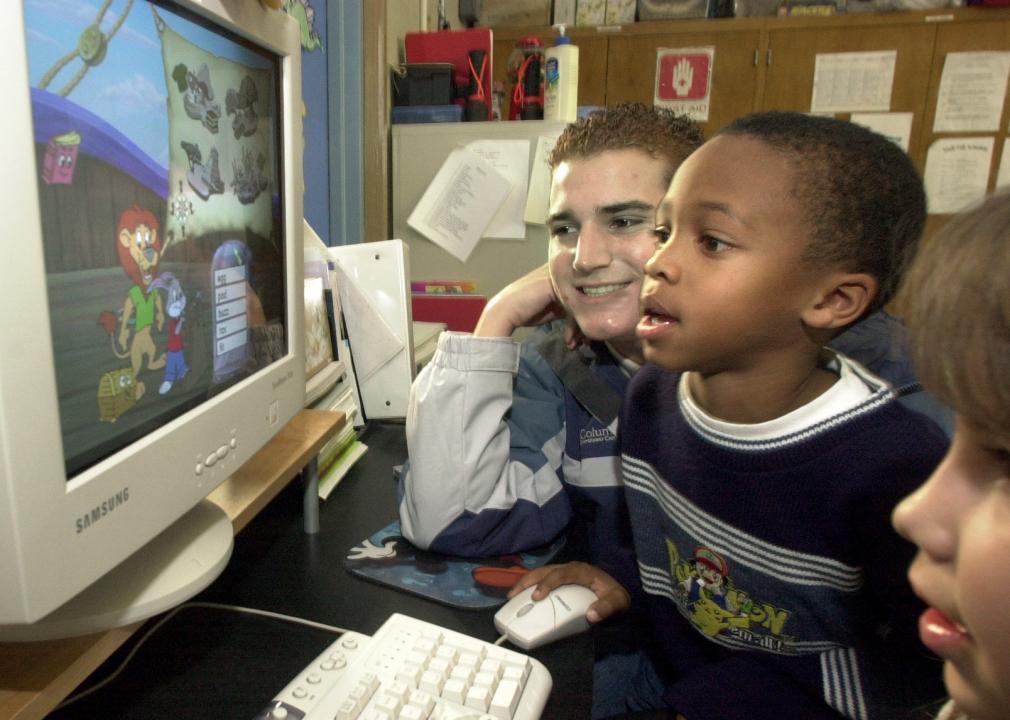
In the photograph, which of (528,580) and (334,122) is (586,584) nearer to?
(528,580)

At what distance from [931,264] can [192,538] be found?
1.86ft

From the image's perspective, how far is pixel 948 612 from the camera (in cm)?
33

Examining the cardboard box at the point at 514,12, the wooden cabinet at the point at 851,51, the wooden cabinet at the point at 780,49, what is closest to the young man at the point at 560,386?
the wooden cabinet at the point at 780,49

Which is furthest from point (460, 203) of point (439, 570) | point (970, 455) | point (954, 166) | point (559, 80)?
point (954, 166)

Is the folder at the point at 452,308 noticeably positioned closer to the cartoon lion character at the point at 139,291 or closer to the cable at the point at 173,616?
the cable at the point at 173,616

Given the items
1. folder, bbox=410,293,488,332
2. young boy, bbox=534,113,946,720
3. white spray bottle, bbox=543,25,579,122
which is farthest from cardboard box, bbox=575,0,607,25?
young boy, bbox=534,113,946,720

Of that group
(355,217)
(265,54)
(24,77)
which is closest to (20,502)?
(24,77)

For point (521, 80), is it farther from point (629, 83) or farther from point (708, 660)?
point (708, 660)

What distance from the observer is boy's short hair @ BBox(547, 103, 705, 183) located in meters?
0.87

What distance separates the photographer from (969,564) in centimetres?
31

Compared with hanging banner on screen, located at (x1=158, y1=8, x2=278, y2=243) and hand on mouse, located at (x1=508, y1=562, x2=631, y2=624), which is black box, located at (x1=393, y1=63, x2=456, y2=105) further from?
hand on mouse, located at (x1=508, y1=562, x2=631, y2=624)

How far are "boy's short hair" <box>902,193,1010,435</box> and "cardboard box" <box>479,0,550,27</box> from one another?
288 cm

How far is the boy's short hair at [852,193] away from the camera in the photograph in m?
0.58

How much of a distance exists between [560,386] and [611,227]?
25 centimetres
